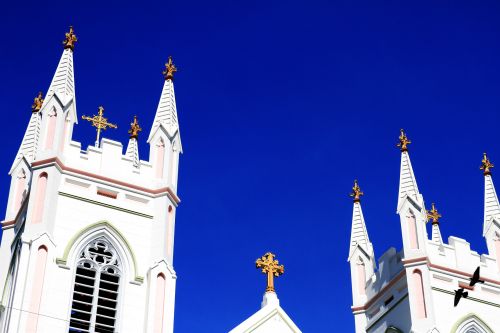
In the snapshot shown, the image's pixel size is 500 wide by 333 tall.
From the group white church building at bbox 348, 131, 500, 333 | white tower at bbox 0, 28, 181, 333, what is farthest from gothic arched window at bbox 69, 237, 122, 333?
white church building at bbox 348, 131, 500, 333

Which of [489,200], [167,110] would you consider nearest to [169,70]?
[167,110]

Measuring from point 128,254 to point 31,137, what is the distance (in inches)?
326

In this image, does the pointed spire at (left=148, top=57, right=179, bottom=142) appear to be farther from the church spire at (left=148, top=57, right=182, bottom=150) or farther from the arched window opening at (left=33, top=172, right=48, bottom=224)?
the arched window opening at (left=33, top=172, right=48, bottom=224)

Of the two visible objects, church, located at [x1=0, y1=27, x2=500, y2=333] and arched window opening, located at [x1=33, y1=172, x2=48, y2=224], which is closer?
church, located at [x1=0, y1=27, x2=500, y2=333]

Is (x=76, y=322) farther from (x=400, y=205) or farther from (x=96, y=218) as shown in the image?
(x=400, y=205)

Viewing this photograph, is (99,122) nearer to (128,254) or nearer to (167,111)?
(167,111)

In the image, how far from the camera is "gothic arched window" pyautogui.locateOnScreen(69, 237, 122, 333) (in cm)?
2827

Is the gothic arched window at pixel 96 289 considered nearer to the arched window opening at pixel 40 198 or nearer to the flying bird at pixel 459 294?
the arched window opening at pixel 40 198

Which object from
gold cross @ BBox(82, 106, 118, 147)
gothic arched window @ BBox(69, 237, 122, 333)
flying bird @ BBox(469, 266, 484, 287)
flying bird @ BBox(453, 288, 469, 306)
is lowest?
gothic arched window @ BBox(69, 237, 122, 333)

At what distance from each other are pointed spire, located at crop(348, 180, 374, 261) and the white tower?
25.3 ft

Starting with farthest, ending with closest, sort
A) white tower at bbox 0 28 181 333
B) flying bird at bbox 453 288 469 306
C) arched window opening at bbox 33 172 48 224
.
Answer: flying bird at bbox 453 288 469 306, arched window opening at bbox 33 172 48 224, white tower at bbox 0 28 181 333

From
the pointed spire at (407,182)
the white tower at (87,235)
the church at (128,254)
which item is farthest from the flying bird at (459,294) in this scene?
the white tower at (87,235)

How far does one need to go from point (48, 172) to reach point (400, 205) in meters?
11.6

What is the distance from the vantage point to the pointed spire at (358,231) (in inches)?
1433
